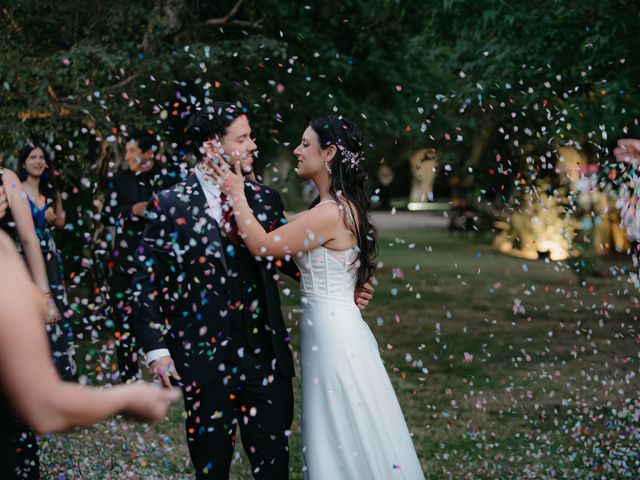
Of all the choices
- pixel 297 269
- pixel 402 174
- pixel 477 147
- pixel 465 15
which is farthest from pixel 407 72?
pixel 402 174

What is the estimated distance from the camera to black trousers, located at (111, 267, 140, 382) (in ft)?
23.7

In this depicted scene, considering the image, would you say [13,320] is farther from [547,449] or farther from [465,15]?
[465,15]

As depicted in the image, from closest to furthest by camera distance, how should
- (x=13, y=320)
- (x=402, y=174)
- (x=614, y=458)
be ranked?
(x=13, y=320) → (x=614, y=458) → (x=402, y=174)

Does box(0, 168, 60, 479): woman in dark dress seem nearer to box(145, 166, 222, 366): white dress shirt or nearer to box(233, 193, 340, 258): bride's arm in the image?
box(145, 166, 222, 366): white dress shirt

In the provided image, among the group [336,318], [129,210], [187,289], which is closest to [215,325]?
[187,289]

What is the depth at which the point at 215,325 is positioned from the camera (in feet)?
12.5

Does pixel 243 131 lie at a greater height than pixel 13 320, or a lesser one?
greater

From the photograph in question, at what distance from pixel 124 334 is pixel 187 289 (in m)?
4.31

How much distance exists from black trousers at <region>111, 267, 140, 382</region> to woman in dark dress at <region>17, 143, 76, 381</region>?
536 millimetres

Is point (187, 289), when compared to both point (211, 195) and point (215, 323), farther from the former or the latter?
point (211, 195)

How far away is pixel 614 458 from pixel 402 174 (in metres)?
53.3

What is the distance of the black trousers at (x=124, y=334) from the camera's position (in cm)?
723

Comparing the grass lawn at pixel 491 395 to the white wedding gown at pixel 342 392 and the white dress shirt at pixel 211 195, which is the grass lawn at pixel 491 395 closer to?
the white wedding gown at pixel 342 392

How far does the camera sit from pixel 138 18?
31.7ft
